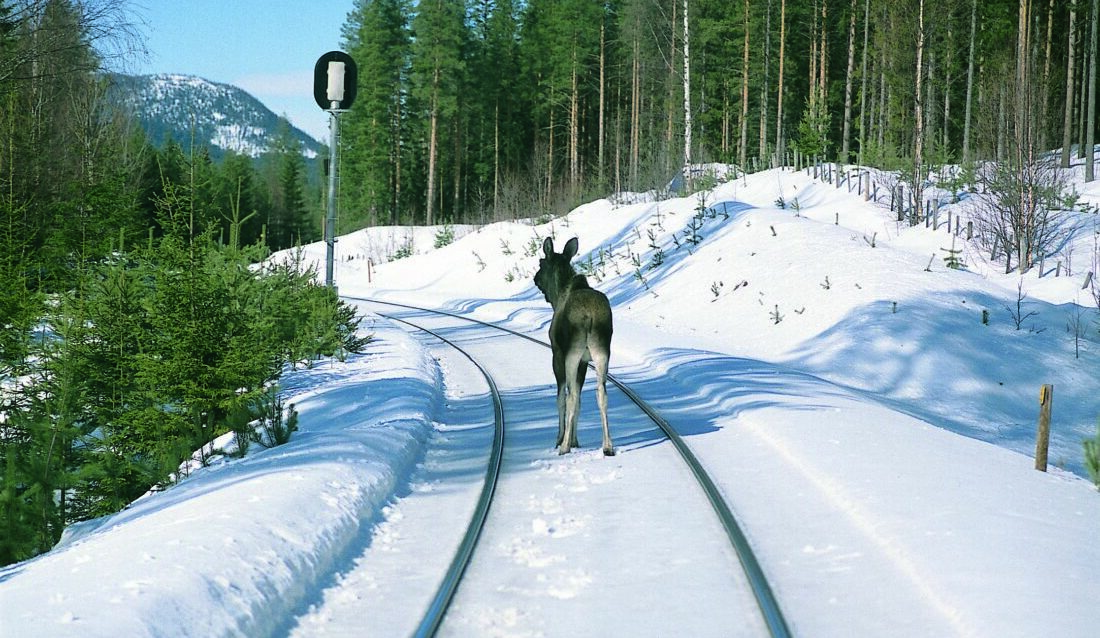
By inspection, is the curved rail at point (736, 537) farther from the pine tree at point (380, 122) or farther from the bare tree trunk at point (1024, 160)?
the pine tree at point (380, 122)

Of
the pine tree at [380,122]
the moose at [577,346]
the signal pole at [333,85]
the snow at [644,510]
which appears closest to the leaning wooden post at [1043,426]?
the snow at [644,510]

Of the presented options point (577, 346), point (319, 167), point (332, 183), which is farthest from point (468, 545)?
point (319, 167)

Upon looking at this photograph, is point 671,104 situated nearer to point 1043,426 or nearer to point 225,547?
point 1043,426

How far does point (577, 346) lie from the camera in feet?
28.4

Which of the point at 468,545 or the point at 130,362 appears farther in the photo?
the point at 130,362

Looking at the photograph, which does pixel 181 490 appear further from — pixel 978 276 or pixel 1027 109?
pixel 1027 109

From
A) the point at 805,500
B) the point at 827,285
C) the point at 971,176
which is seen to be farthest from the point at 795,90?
the point at 805,500

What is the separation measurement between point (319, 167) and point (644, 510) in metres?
17.4

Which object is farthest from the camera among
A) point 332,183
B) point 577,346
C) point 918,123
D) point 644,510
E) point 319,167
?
point 918,123

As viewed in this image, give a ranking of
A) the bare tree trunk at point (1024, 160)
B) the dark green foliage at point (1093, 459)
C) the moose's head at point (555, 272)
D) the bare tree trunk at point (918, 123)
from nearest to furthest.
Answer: the dark green foliage at point (1093, 459) → the moose's head at point (555, 272) → the bare tree trunk at point (1024, 160) → the bare tree trunk at point (918, 123)

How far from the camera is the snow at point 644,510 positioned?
5.01 m

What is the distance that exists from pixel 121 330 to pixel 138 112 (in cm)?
3680

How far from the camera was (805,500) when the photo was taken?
7332 mm

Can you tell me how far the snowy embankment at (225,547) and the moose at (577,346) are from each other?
1.61m
